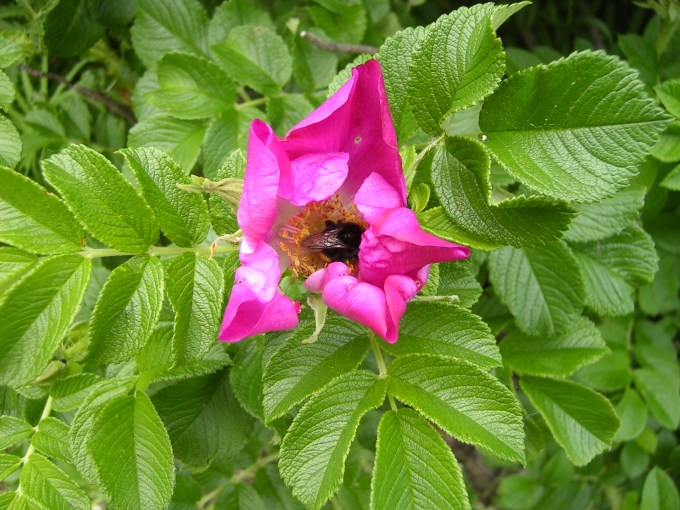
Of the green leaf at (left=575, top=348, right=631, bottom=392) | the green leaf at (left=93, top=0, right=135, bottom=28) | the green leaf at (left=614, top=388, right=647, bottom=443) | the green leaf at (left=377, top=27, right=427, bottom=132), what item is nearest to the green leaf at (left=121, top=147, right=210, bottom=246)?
the green leaf at (left=377, top=27, right=427, bottom=132)

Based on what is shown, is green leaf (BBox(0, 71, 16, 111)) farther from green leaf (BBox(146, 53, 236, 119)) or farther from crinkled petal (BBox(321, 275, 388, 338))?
crinkled petal (BBox(321, 275, 388, 338))

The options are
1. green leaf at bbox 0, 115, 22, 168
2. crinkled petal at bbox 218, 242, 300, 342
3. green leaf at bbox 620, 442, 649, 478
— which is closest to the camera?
crinkled petal at bbox 218, 242, 300, 342

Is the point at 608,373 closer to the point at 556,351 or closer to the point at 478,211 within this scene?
the point at 556,351


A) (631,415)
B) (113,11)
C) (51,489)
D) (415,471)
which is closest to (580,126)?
(415,471)

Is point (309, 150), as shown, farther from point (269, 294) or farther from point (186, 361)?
point (186, 361)

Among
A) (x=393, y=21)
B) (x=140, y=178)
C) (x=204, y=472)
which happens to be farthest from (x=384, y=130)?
(x=393, y=21)

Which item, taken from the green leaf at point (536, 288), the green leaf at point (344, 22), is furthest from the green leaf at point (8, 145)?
the green leaf at point (536, 288)
